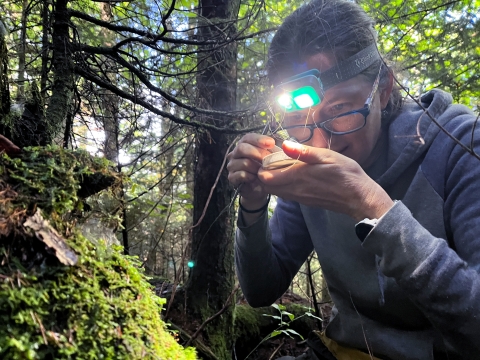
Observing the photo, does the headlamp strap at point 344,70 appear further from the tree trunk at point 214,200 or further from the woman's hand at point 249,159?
the tree trunk at point 214,200

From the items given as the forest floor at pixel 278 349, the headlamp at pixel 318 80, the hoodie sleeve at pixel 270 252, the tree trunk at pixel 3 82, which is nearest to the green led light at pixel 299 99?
the headlamp at pixel 318 80

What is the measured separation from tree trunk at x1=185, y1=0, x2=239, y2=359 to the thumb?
5.84ft

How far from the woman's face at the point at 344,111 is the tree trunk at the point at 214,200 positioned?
55.8 inches

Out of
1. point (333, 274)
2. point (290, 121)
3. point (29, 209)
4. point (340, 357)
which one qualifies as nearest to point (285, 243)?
point (333, 274)

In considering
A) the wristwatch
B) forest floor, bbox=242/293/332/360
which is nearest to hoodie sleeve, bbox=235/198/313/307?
the wristwatch

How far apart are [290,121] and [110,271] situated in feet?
4.87

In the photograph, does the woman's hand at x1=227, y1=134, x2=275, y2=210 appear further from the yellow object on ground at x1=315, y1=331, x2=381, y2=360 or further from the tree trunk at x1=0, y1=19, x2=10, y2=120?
the yellow object on ground at x1=315, y1=331, x2=381, y2=360

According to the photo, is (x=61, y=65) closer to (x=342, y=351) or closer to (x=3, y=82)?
(x=3, y=82)

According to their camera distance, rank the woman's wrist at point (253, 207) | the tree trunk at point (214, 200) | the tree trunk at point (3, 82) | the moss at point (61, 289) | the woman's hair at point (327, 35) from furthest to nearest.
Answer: the tree trunk at point (214, 200) → the woman's wrist at point (253, 207) → the woman's hair at point (327, 35) → the tree trunk at point (3, 82) → the moss at point (61, 289)

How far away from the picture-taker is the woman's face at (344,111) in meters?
1.76

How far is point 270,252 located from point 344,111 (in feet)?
3.49

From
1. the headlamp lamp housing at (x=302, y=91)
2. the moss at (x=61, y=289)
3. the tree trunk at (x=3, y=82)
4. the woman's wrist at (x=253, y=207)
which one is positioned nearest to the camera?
the moss at (x=61, y=289)

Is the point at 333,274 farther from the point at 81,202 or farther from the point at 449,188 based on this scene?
the point at 81,202

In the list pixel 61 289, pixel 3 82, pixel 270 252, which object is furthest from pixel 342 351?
pixel 3 82
